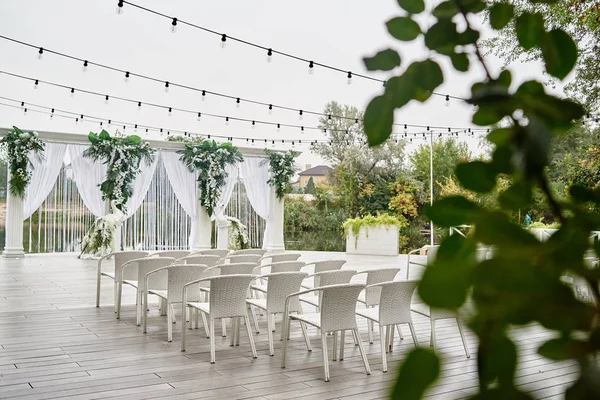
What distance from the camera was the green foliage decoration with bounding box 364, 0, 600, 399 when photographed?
0.29 meters

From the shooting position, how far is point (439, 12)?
41cm

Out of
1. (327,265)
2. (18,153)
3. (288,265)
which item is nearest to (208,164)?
(18,153)

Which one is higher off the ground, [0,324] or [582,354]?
[582,354]

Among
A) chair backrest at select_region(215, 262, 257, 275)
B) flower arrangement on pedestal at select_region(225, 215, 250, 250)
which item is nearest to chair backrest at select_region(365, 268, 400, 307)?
chair backrest at select_region(215, 262, 257, 275)

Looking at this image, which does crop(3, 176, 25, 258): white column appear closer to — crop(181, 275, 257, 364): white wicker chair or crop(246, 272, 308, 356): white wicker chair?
crop(181, 275, 257, 364): white wicker chair

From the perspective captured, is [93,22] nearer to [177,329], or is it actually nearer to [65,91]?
[65,91]

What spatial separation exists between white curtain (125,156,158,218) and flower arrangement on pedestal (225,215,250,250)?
83.8 inches

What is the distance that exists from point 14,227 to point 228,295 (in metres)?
9.66

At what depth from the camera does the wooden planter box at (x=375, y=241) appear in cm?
1470

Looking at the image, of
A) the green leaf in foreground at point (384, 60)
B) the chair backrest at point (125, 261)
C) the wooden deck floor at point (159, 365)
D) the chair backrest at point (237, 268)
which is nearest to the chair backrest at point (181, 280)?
the chair backrest at point (237, 268)

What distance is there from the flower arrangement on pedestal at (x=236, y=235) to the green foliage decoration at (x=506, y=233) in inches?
546

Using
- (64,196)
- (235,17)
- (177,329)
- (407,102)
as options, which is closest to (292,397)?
(177,329)

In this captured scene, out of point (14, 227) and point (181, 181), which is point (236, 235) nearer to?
point (181, 181)

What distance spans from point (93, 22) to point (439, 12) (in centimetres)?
2112
